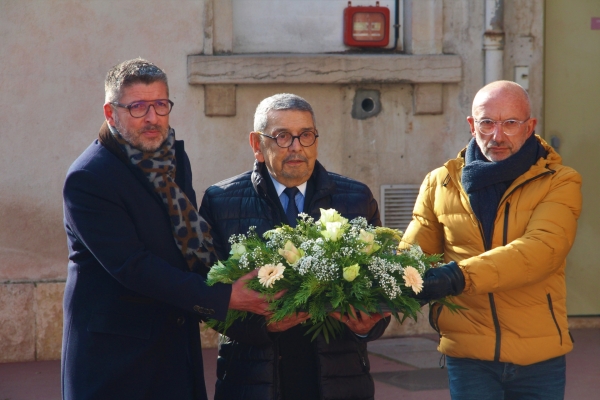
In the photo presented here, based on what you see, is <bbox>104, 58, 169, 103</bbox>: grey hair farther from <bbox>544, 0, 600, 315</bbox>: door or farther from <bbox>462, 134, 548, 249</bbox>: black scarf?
<bbox>544, 0, 600, 315</bbox>: door

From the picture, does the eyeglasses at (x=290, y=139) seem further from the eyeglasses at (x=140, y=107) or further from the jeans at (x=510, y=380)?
the jeans at (x=510, y=380)

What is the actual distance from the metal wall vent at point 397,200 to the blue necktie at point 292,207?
3962 mm

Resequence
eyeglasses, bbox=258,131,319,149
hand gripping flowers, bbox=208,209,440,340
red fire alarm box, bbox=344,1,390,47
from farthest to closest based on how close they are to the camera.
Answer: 1. red fire alarm box, bbox=344,1,390,47
2. eyeglasses, bbox=258,131,319,149
3. hand gripping flowers, bbox=208,209,440,340

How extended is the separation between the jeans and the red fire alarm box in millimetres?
4407

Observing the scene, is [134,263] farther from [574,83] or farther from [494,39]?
[574,83]

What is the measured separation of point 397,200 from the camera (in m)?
7.78

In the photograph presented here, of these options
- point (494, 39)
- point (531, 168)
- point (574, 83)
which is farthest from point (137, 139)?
point (574, 83)

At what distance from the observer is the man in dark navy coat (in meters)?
3.39

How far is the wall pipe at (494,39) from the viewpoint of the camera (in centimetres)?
774

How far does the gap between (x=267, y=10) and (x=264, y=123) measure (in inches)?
161

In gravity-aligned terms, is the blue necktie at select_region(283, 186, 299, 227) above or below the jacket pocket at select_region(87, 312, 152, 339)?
above

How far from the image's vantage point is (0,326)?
7.15 metres

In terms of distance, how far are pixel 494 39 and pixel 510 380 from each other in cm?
458

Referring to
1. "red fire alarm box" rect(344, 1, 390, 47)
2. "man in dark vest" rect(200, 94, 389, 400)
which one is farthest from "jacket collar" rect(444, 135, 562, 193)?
"red fire alarm box" rect(344, 1, 390, 47)
